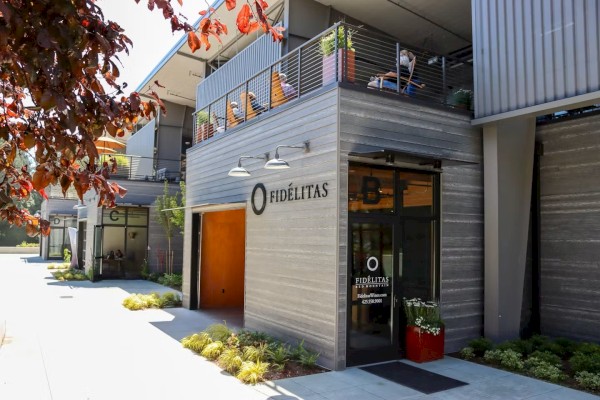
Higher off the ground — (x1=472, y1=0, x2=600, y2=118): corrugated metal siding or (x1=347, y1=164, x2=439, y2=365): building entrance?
(x1=472, y1=0, x2=600, y2=118): corrugated metal siding

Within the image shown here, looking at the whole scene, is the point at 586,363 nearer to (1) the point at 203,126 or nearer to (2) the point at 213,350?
(2) the point at 213,350

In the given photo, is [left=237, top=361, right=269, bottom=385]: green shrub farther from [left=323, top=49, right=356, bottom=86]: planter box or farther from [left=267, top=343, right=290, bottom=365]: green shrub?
[left=323, top=49, right=356, bottom=86]: planter box

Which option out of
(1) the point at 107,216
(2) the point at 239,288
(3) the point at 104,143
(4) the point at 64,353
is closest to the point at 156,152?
(1) the point at 107,216

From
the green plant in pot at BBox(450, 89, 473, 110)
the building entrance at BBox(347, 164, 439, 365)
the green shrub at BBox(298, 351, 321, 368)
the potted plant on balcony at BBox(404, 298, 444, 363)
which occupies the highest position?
the green plant in pot at BBox(450, 89, 473, 110)

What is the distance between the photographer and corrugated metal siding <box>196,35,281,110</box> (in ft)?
38.5

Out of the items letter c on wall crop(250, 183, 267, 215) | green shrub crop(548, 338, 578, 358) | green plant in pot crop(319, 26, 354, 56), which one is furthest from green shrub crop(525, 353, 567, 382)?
green plant in pot crop(319, 26, 354, 56)

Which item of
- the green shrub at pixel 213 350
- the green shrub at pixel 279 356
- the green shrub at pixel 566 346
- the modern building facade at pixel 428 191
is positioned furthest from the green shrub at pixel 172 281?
the green shrub at pixel 566 346

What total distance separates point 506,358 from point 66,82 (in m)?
6.87

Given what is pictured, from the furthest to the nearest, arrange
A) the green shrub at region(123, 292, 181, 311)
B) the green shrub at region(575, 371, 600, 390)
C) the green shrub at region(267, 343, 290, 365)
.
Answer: the green shrub at region(123, 292, 181, 311) → the green shrub at region(267, 343, 290, 365) → the green shrub at region(575, 371, 600, 390)

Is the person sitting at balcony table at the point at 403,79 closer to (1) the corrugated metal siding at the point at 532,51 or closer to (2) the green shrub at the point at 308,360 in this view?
(1) the corrugated metal siding at the point at 532,51

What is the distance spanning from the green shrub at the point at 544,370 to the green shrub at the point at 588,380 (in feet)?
0.71

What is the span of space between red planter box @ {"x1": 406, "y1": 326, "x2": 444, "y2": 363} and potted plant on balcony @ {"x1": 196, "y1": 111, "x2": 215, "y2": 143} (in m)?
7.40

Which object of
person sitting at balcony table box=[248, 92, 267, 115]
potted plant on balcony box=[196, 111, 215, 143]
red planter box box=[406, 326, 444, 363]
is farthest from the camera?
potted plant on balcony box=[196, 111, 215, 143]

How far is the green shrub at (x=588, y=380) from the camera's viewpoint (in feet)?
19.4
